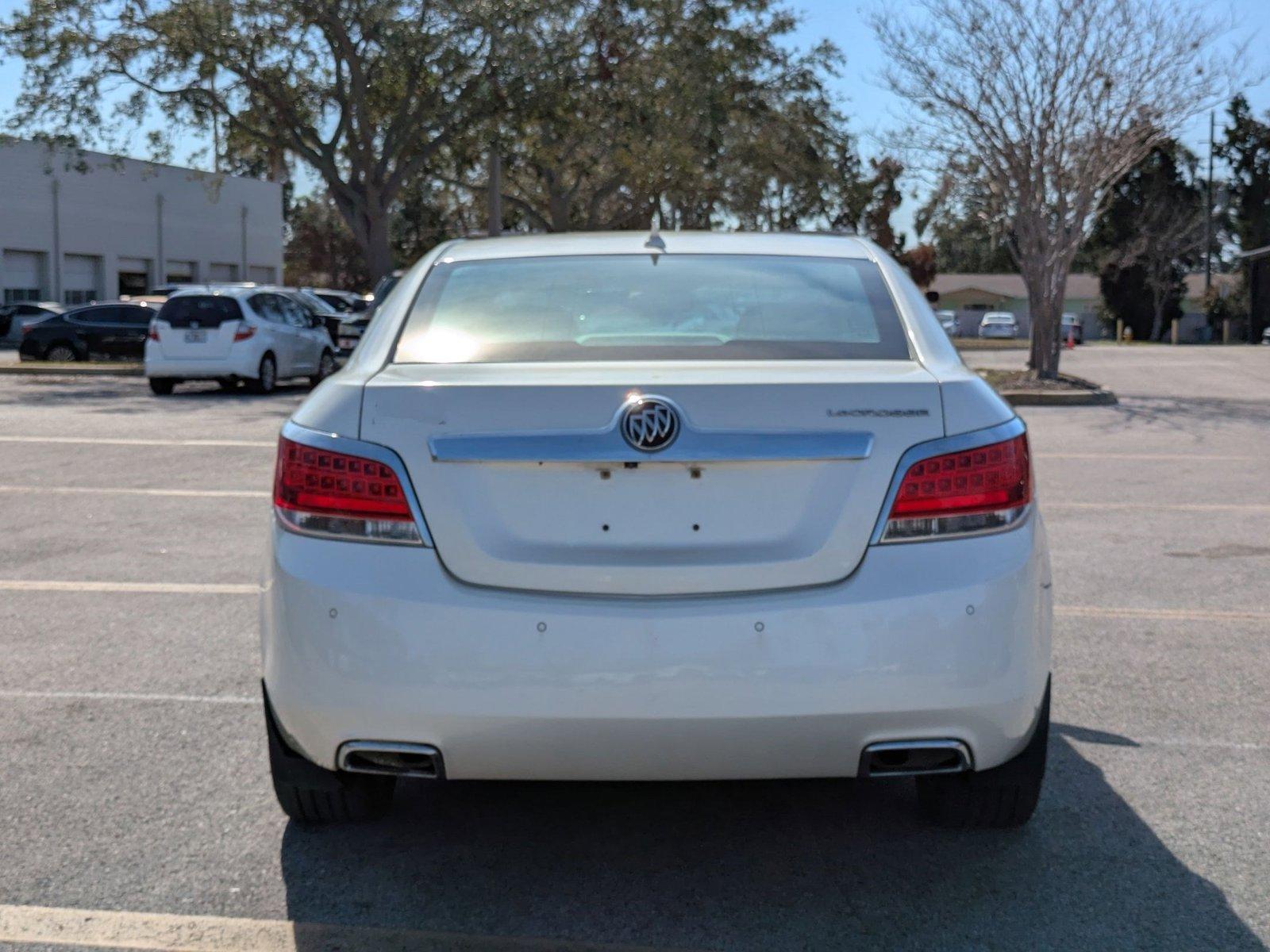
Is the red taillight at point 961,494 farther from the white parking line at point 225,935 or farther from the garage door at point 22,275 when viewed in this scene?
the garage door at point 22,275

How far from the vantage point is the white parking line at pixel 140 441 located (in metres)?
14.9

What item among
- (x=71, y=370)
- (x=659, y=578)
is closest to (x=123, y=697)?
Result: (x=659, y=578)

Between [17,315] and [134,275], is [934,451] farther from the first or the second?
[134,275]

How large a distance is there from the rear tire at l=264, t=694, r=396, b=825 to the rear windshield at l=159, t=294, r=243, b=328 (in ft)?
63.2

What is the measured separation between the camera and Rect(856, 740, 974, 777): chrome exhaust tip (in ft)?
11.9

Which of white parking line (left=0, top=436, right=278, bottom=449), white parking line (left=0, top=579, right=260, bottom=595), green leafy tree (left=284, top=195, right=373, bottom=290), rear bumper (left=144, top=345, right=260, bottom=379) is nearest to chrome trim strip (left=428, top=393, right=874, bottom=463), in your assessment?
white parking line (left=0, top=579, right=260, bottom=595)

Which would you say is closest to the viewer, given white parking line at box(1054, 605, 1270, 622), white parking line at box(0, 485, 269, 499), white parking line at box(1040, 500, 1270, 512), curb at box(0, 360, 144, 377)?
white parking line at box(1054, 605, 1270, 622)

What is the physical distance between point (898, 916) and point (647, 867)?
667 millimetres

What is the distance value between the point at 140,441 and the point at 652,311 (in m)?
11.6

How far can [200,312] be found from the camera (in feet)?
74.9

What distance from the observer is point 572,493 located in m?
3.59

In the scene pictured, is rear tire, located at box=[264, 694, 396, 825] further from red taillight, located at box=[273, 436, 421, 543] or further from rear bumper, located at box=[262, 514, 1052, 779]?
red taillight, located at box=[273, 436, 421, 543]

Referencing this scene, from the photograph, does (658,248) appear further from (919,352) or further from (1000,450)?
(1000,450)

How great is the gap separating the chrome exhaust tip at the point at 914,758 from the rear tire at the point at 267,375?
66.3 ft
